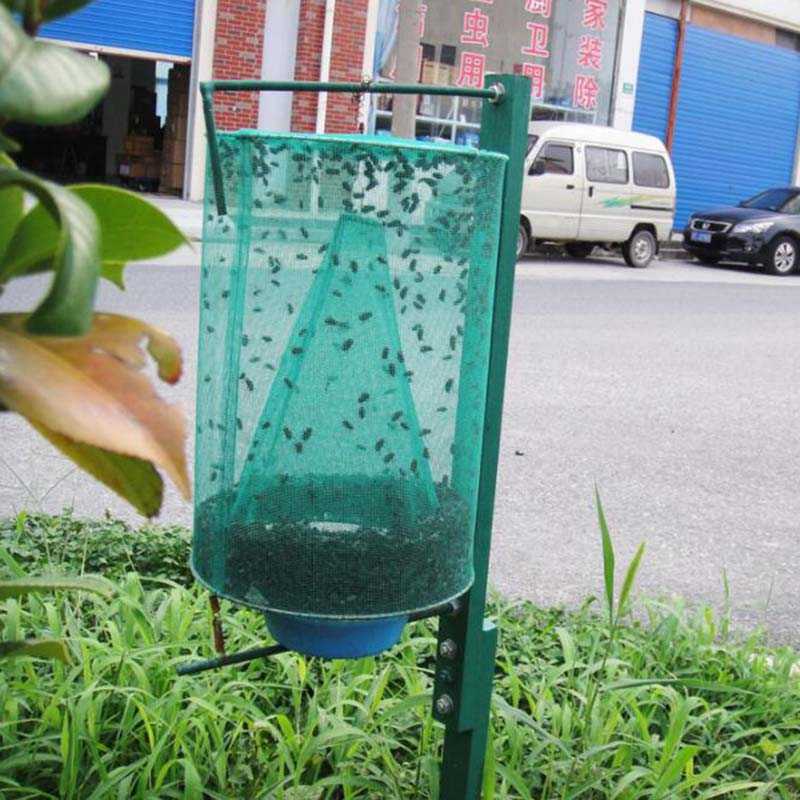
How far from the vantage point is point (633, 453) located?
22.3 ft

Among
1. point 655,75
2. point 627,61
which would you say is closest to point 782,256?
point 627,61

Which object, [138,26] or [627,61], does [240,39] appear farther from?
[627,61]

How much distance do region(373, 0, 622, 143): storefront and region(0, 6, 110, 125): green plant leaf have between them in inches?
802

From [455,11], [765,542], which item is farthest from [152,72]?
[765,542]

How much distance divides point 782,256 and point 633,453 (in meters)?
14.9

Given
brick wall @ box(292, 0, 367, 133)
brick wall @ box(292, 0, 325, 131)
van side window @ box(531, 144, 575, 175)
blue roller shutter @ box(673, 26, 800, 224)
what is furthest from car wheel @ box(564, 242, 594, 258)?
blue roller shutter @ box(673, 26, 800, 224)

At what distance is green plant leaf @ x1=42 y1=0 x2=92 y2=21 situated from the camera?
0.96 metres

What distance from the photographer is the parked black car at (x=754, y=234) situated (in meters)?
20.2

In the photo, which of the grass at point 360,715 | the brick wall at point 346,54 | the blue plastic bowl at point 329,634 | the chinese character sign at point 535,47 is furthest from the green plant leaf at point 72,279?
the chinese character sign at point 535,47

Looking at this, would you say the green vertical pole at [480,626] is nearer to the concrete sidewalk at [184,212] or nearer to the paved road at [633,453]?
the paved road at [633,453]

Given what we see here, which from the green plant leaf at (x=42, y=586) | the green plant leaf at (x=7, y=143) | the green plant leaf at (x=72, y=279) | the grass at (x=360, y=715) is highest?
the green plant leaf at (x=7, y=143)

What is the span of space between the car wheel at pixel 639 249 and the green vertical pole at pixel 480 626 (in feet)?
56.6

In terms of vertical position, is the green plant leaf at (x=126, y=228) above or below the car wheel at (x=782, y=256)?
above

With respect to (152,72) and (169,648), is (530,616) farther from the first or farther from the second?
(152,72)
